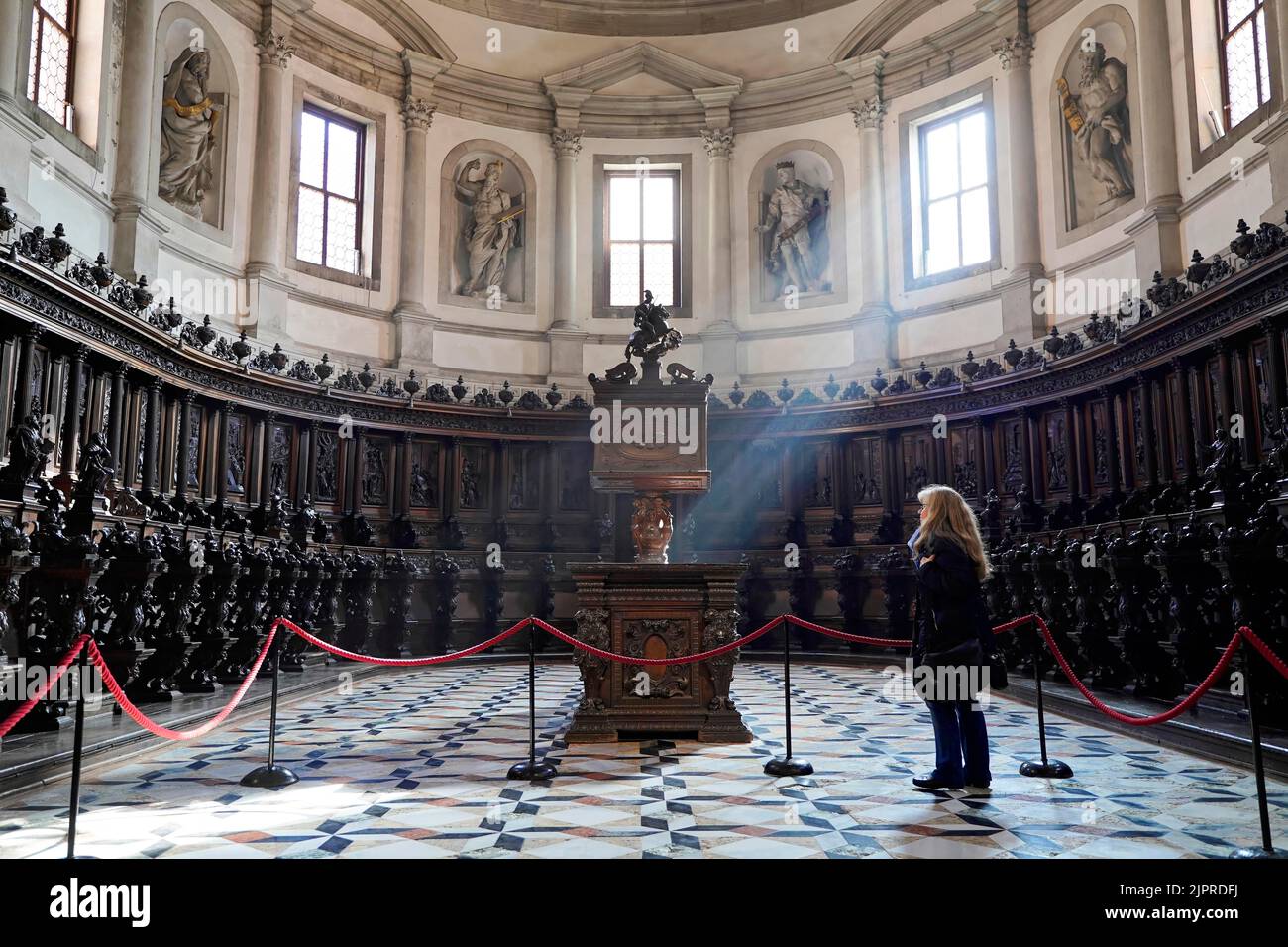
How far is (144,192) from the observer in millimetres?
11852

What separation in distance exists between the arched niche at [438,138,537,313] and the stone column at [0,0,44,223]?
7067 millimetres

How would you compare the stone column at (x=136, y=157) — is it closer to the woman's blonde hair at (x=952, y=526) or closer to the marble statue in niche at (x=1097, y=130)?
the woman's blonde hair at (x=952, y=526)

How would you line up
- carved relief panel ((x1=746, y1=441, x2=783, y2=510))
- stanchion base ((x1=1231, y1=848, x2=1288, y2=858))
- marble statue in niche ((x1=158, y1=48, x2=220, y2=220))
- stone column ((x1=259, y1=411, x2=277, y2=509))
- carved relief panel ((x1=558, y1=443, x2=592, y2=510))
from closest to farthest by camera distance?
stanchion base ((x1=1231, y1=848, x2=1288, y2=858)) < stone column ((x1=259, y1=411, x2=277, y2=509)) < marble statue in niche ((x1=158, y1=48, x2=220, y2=220)) < carved relief panel ((x1=746, y1=441, x2=783, y2=510)) < carved relief panel ((x1=558, y1=443, x2=592, y2=510))

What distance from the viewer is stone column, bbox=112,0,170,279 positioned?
11508mm

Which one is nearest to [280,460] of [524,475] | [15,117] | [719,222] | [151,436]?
[151,436]

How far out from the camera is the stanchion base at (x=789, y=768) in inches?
199

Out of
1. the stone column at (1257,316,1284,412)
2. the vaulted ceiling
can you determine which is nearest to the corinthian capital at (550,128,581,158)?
the vaulted ceiling

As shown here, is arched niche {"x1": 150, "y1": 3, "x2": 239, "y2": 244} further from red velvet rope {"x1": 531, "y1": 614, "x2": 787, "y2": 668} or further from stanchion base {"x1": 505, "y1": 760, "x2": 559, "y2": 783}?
stanchion base {"x1": 505, "y1": 760, "x2": 559, "y2": 783}

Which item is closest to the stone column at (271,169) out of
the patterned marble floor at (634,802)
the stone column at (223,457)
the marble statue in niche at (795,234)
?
the stone column at (223,457)

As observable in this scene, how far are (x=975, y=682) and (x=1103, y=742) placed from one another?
214cm

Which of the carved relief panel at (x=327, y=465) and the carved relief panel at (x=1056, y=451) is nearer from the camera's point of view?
the carved relief panel at (x=1056, y=451)

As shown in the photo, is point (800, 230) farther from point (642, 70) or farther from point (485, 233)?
point (485, 233)

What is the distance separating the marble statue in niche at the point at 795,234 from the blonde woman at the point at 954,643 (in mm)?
12171
